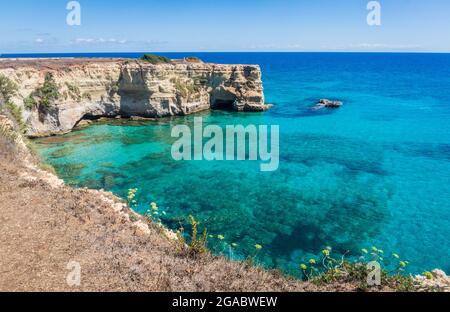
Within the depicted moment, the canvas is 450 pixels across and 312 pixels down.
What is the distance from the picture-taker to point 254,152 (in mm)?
26312

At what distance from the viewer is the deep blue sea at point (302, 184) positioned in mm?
13914

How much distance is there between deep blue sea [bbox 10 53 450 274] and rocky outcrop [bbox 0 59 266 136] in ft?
8.71

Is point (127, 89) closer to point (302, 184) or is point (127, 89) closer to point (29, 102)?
point (29, 102)

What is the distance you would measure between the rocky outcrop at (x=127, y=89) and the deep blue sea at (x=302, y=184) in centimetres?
265

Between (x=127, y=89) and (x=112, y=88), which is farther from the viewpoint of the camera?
(x=127, y=89)

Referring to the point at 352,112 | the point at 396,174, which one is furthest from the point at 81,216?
the point at 352,112

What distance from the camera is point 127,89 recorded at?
38.3m

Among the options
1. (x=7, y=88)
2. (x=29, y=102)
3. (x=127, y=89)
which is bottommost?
(x=29, y=102)

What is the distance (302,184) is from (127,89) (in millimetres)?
26944

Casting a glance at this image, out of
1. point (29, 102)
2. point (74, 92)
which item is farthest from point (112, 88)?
point (29, 102)

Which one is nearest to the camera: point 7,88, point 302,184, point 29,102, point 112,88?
point 302,184

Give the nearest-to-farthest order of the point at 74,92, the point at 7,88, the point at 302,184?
the point at 302,184 → the point at 7,88 → the point at 74,92

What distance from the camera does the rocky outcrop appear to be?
3120 centimetres
